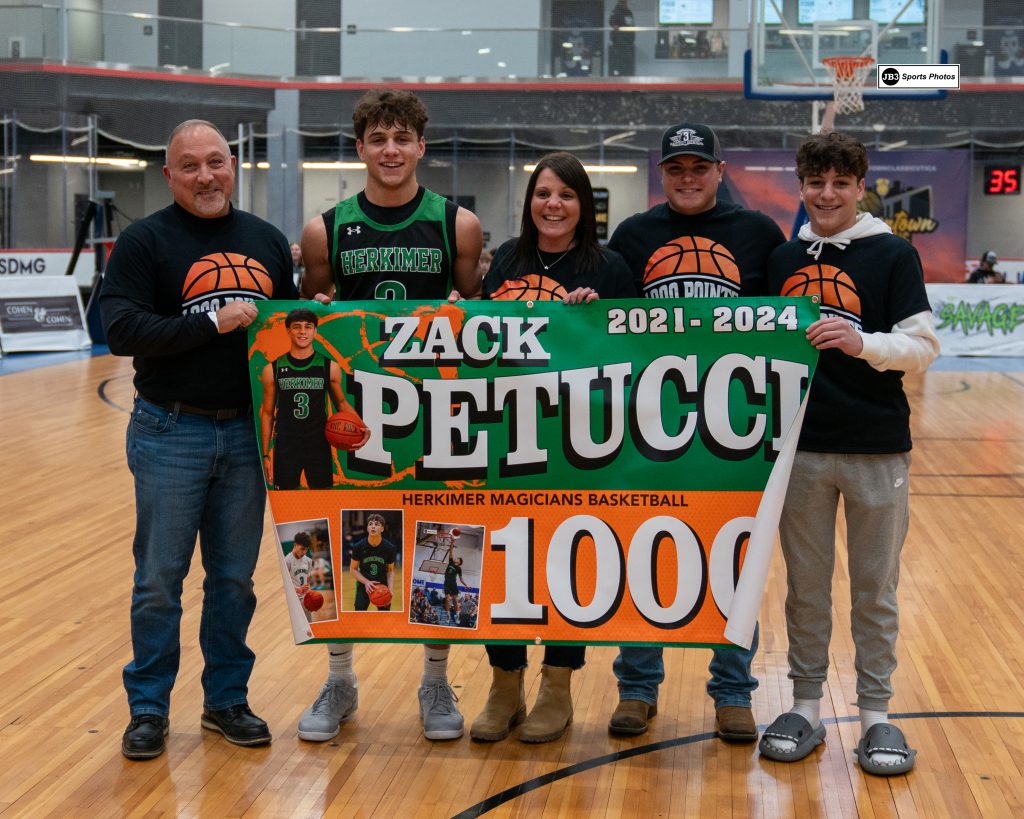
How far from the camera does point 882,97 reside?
12.6 m

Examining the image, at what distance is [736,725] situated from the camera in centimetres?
331

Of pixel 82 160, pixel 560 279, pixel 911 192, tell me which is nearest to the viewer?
pixel 560 279

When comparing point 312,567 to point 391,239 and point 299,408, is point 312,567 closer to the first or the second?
point 299,408

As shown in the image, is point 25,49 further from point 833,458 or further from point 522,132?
point 833,458

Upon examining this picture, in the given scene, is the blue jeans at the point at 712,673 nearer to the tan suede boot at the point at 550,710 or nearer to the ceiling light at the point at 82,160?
the tan suede boot at the point at 550,710

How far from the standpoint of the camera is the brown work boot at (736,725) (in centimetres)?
331

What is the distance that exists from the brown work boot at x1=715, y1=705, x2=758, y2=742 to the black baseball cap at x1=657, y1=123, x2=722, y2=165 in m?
1.50

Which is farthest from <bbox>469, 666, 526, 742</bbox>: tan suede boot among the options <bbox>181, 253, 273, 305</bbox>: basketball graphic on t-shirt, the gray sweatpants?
<bbox>181, 253, 273, 305</bbox>: basketball graphic on t-shirt

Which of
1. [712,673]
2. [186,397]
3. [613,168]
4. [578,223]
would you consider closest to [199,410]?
[186,397]

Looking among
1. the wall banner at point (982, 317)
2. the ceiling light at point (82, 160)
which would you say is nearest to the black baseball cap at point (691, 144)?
the wall banner at point (982, 317)

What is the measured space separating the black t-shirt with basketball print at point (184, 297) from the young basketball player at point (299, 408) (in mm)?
99

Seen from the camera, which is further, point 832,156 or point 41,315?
point 41,315

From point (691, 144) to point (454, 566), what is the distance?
4.26 feet

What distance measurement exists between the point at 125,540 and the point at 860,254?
392 cm
